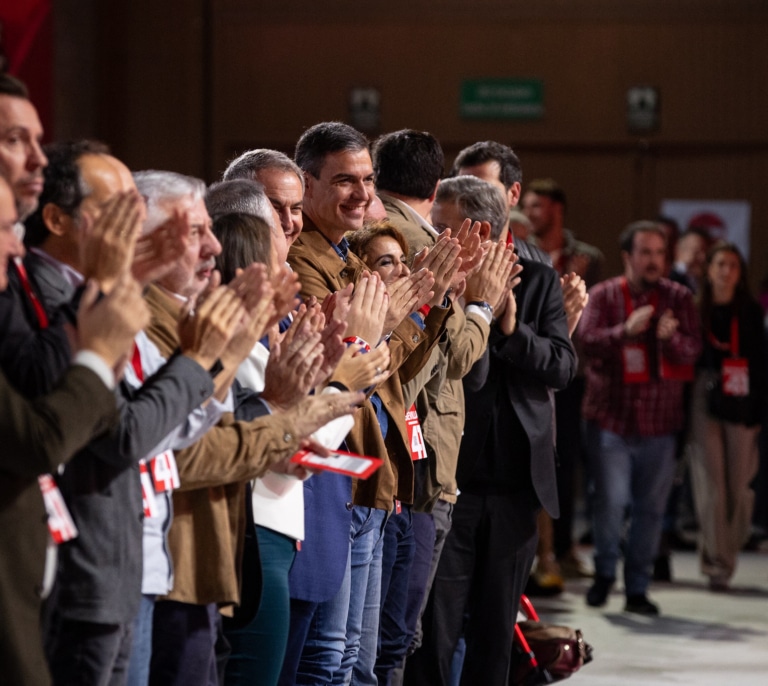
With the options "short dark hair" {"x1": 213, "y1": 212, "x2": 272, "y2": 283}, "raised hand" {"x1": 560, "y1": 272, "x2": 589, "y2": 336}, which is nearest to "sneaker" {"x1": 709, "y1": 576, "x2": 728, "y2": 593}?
"raised hand" {"x1": 560, "y1": 272, "x2": 589, "y2": 336}

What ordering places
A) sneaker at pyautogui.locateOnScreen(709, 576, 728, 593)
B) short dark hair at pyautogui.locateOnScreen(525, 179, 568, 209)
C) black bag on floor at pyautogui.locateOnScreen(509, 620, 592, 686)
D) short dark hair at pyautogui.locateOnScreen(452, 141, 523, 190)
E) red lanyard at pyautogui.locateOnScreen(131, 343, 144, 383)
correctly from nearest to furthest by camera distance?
red lanyard at pyautogui.locateOnScreen(131, 343, 144, 383), black bag on floor at pyautogui.locateOnScreen(509, 620, 592, 686), short dark hair at pyautogui.locateOnScreen(452, 141, 523, 190), sneaker at pyautogui.locateOnScreen(709, 576, 728, 593), short dark hair at pyautogui.locateOnScreen(525, 179, 568, 209)

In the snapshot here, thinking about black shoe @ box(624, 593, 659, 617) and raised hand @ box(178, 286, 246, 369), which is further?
black shoe @ box(624, 593, 659, 617)

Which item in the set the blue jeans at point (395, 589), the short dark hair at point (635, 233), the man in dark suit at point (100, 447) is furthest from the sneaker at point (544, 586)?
the man in dark suit at point (100, 447)

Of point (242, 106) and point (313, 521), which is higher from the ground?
point (242, 106)

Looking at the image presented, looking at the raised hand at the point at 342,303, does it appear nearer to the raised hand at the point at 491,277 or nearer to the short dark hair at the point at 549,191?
the raised hand at the point at 491,277

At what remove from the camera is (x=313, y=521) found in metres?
3.12

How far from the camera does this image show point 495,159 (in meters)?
4.88

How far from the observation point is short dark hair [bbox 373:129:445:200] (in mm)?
4059

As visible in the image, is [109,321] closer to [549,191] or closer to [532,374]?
[532,374]

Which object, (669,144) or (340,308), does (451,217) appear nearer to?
(340,308)

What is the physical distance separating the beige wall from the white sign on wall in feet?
0.24

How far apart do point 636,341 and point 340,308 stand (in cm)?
373

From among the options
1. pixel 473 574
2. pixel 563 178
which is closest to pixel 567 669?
pixel 473 574

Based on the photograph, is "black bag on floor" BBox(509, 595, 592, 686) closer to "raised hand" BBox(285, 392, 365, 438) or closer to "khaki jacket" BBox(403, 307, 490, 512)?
"khaki jacket" BBox(403, 307, 490, 512)
